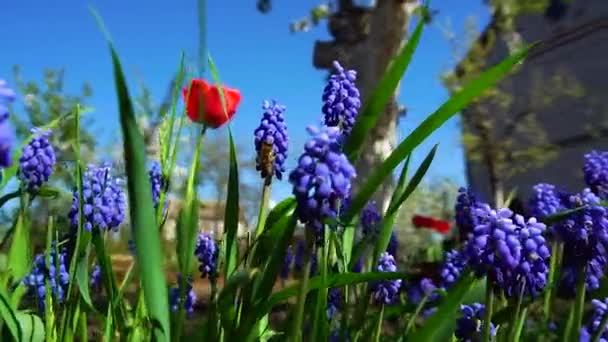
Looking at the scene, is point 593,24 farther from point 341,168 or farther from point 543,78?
point 341,168

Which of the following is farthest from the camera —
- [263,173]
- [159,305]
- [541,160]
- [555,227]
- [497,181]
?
[541,160]

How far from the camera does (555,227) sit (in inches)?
85.4

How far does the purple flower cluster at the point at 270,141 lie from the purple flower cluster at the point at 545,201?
29.3 inches

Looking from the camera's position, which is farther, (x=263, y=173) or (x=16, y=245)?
(x=16, y=245)

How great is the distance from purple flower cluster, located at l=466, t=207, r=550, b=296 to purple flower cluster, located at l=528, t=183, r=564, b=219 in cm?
62

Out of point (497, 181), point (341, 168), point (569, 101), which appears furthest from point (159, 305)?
point (569, 101)

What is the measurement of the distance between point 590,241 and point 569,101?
18.0 meters

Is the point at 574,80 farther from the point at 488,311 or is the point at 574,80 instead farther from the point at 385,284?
the point at 488,311

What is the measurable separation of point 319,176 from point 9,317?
34.5 inches

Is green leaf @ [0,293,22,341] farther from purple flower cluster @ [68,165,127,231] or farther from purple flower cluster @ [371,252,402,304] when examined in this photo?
purple flower cluster @ [371,252,402,304]

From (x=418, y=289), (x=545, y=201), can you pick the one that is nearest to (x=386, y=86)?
(x=545, y=201)

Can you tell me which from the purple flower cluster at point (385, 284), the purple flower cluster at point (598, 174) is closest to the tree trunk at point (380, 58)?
the purple flower cluster at point (598, 174)

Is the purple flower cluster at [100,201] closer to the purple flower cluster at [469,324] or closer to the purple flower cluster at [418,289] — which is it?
the purple flower cluster at [469,324]

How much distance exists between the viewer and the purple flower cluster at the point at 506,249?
5.42 feet
